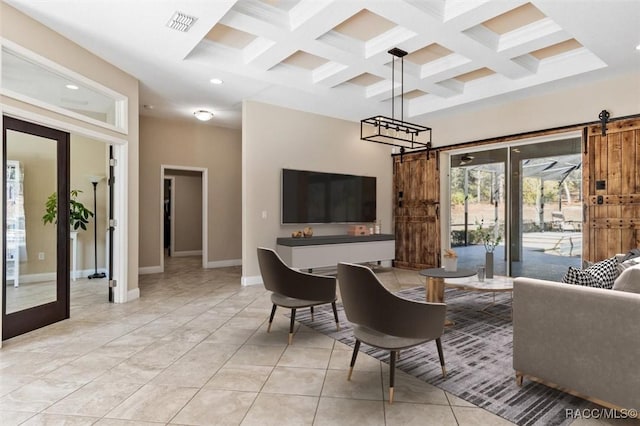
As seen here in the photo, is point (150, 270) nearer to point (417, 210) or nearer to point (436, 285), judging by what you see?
point (417, 210)

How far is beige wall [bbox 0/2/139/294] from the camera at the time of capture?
3.24 meters

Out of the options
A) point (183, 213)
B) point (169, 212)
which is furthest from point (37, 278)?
point (169, 212)

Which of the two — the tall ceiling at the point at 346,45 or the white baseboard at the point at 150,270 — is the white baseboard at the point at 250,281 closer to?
the white baseboard at the point at 150,270

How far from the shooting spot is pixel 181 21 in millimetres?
3453

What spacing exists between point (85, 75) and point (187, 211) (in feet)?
19.5

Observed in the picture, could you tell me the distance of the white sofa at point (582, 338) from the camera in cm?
192

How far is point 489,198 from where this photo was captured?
643cm

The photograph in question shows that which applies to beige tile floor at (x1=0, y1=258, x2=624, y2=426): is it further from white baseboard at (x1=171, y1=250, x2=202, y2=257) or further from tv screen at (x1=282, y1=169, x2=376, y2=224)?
white baseboard at (x1=171, y1=250, x2=202, y2=257)

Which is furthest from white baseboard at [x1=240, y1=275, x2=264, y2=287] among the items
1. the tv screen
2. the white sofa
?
the white sofa

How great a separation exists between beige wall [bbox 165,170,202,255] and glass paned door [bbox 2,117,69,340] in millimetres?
5619

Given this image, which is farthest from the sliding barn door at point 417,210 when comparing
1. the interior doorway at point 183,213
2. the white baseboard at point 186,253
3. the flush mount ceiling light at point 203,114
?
the white baseboard at point 186,253

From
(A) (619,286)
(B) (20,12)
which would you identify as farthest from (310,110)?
(A) (619,286)

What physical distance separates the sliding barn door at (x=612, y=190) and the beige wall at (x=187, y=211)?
27.1 ft

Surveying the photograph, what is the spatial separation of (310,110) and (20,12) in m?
4.06
